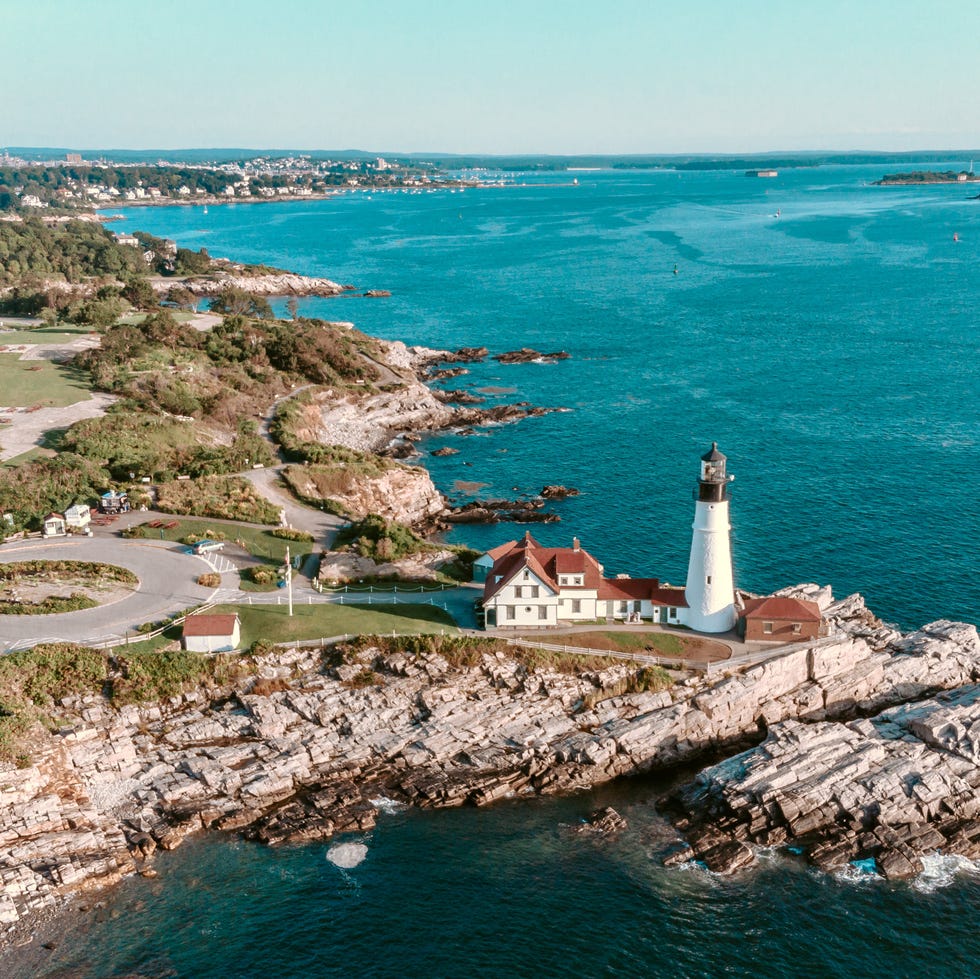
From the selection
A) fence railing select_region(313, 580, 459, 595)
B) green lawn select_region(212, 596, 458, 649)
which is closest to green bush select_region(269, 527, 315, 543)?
fence railing select_region(313, 580, 459, 595)

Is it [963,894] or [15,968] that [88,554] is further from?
[963,894]

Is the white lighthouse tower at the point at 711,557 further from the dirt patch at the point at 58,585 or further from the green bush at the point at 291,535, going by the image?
the dirt patch at the point at 58,585

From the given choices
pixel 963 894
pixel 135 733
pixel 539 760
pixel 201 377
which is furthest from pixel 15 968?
pixel 201 377

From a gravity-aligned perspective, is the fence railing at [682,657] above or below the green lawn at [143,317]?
below

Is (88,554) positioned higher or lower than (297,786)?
higher

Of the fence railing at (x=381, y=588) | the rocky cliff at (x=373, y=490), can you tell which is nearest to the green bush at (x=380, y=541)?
the fence railing at (x=381, y=588)

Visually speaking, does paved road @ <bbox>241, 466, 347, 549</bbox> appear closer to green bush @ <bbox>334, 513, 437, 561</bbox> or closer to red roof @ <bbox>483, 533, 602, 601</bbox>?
green bush @ <bbox>334, 513, 437, 561</bbox>
